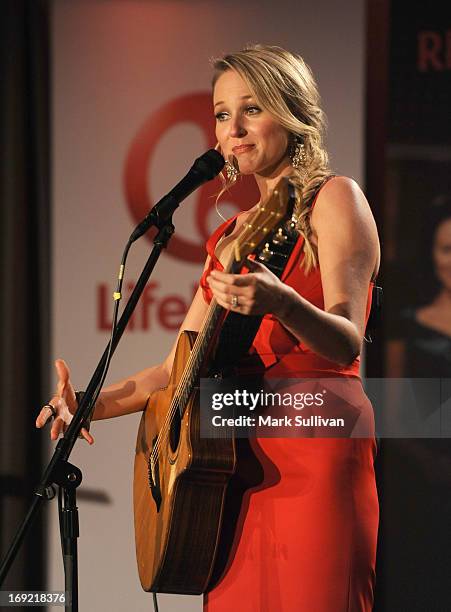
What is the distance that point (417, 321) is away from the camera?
2.98m

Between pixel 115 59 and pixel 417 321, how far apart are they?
52.6 inches

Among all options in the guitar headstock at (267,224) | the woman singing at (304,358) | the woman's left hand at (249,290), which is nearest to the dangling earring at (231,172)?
the woman singing at (304,358)

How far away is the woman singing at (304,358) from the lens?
5.23ft

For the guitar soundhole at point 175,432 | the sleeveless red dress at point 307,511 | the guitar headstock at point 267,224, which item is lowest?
the sleeveless red dress at point 307,511

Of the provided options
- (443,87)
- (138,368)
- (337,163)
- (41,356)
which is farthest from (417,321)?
(41,356)

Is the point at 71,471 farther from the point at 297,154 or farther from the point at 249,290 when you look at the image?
the point at 297,154

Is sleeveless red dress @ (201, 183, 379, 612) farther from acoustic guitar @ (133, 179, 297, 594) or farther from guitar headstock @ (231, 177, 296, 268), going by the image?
guitar headstock @ (231, 177, 296, 268)

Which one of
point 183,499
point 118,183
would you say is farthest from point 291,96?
point 118,183

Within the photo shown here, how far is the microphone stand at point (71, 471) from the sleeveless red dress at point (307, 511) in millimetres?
242

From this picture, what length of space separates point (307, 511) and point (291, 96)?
787 millimetres

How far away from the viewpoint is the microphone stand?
1669 millimetres

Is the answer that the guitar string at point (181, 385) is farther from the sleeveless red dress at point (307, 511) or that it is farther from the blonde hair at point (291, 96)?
the blonde hair at point (291, 96)

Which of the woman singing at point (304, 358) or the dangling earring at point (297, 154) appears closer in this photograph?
the woman singing at point (304, 358)

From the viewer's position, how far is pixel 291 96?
1738 mm
